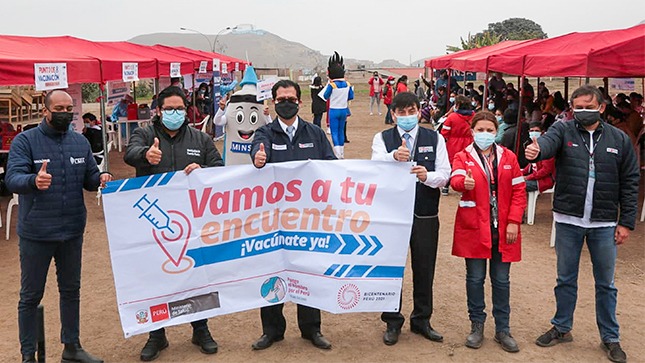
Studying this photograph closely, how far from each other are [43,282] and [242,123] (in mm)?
4773

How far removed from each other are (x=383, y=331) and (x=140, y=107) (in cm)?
1330

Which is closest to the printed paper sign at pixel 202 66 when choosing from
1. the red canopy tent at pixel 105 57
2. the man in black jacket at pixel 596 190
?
the red canopy tent at pixel 105 57

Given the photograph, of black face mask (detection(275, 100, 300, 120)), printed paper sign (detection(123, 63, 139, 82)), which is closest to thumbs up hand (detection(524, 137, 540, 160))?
black face mask (detection(275, 100, 300, 120))

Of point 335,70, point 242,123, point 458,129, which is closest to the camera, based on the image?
point 242,123

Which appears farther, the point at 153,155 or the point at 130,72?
the point at 130,72

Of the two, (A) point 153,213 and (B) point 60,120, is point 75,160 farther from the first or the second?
(A) point 153,213

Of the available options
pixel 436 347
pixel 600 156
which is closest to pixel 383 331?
pixel 436 347

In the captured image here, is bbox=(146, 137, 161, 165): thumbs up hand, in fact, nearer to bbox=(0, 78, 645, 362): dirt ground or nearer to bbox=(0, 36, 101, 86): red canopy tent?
bbox=(0, 78, 645, 362): dirt ground

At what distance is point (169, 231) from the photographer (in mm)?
4293

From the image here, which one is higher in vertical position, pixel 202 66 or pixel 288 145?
pixel 202 66

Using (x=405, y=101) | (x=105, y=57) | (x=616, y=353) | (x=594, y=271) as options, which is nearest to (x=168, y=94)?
(x=405, y=101)

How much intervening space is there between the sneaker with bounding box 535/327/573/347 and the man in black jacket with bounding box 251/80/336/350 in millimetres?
1681

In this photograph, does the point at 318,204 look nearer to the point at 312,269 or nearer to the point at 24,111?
the point at 312,269

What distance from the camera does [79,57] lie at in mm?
9344
